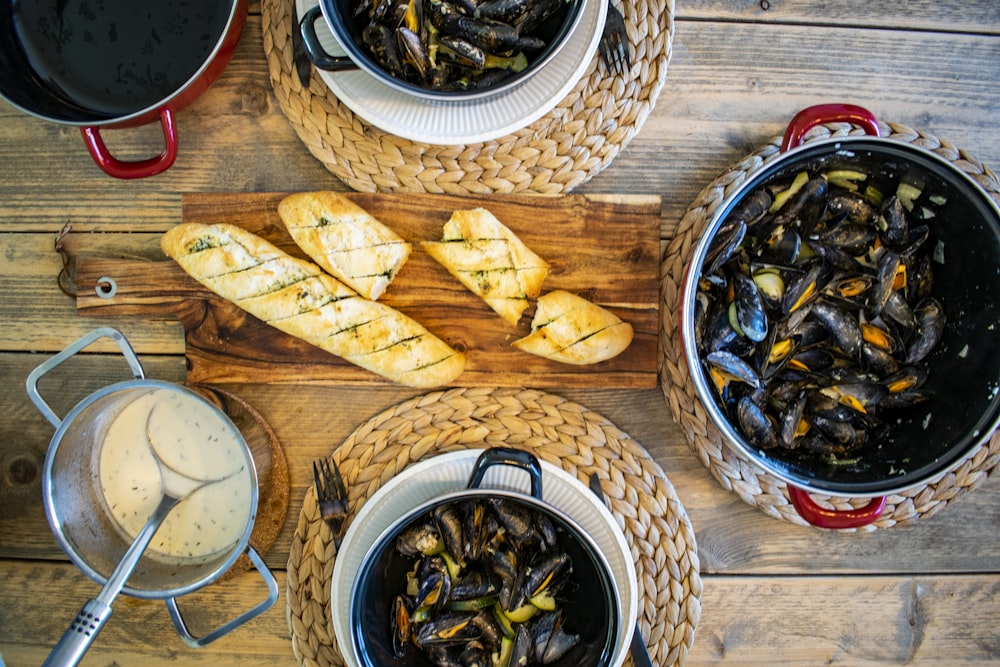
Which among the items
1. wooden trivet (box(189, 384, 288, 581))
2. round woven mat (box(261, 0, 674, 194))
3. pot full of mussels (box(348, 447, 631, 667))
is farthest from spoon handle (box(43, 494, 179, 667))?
round woven mat (box(261, 0, 674, 194))

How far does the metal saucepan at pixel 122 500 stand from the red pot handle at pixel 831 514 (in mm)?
1159

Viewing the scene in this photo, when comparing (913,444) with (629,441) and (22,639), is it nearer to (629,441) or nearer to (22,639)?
(629,441)

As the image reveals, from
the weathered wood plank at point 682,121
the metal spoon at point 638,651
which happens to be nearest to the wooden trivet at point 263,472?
the weathered wood plank at point 682,121

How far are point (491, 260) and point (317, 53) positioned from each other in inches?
22.6

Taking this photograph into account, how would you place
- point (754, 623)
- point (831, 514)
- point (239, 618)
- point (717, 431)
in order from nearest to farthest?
point (239, 618) → point (831, 514) → point (717, 431) → point (754, 623)

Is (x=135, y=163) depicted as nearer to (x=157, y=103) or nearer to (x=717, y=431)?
(x=157, y=103)

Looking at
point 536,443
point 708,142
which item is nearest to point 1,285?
point 536,443

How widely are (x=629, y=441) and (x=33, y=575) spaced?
1.56m

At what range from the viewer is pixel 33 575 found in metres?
1.75

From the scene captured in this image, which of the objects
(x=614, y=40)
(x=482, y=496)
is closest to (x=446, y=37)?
(x=614, y=40)

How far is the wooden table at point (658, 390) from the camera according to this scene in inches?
67.1

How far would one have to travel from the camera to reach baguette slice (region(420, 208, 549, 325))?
1589mm

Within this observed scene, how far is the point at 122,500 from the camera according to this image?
1.55 m

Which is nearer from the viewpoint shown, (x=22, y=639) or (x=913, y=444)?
(x=913, y=444)
